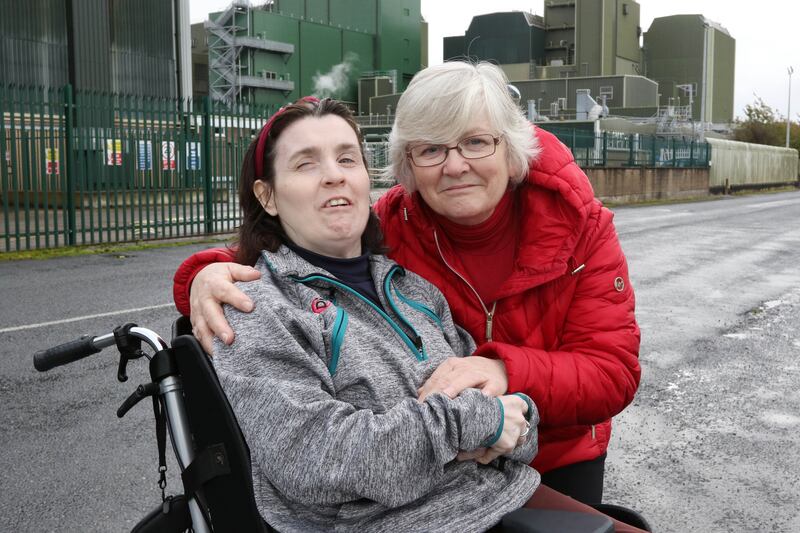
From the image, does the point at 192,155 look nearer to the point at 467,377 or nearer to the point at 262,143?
the point at 262,143

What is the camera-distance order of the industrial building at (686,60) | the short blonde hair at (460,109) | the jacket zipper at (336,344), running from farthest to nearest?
1. the industrial building at (686,60)
2. the short blonde hair at (460,109)
3. the jacket zipper at (336,344)

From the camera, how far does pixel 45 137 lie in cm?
1543

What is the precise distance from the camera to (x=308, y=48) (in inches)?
3019

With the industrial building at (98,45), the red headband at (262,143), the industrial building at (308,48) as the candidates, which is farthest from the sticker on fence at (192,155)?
the industrial building at (308,48)

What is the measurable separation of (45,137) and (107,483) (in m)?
12.6

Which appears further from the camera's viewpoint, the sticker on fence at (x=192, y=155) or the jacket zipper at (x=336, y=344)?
the sticker on fence at (x=192, y=155)

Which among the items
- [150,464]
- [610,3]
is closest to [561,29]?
[610,3]

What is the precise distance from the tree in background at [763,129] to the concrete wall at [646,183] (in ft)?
100

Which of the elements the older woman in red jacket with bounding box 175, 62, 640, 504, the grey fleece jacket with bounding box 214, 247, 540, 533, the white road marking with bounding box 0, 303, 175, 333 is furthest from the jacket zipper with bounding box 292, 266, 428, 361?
the white road marking with bounding box 0, 303, 175, 333

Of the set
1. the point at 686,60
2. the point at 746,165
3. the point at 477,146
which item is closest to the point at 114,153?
the point at 477,146

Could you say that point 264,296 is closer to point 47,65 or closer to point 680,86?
point 47,65

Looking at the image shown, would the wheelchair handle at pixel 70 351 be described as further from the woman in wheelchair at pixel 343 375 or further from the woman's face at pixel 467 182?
the woman's face at pixel 467 182

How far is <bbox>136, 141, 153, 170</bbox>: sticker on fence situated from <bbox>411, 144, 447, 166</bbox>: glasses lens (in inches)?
600

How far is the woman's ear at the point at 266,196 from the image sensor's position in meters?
2.42
